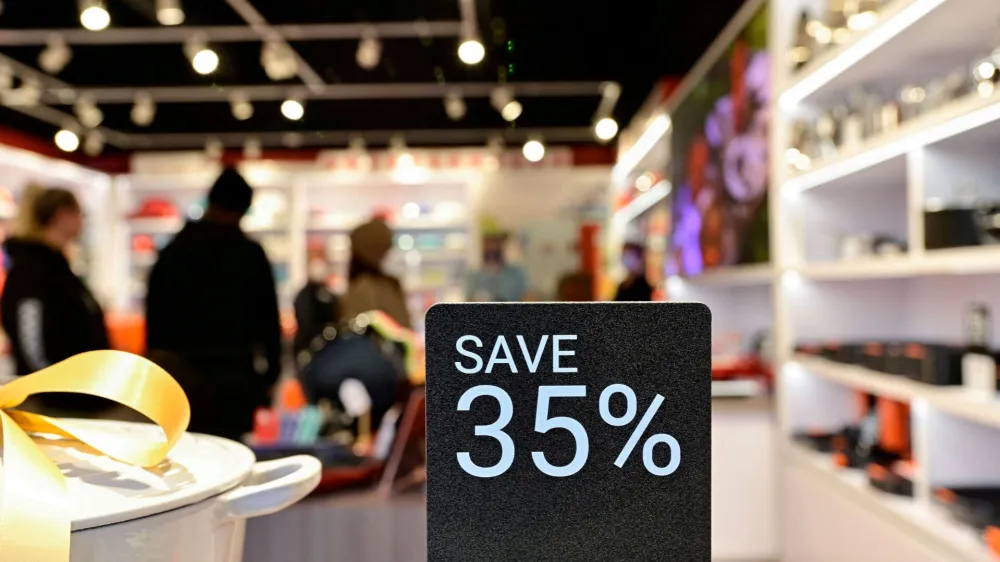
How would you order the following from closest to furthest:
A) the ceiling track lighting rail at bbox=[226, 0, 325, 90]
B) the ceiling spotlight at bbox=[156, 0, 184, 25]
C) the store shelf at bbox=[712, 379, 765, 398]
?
the store shelf at bbox=[712, 379, 765, 398]
the ceiling spotlight at bbox=[156, 0, 184, 25]
the ceiling track lighting rail at bbox=[226, 0, 325, 90]

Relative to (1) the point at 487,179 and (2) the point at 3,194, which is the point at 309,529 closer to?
(2) the point at 3,194

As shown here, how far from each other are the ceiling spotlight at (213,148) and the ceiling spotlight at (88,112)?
1.19 m

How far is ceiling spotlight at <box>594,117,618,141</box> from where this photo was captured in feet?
28.4

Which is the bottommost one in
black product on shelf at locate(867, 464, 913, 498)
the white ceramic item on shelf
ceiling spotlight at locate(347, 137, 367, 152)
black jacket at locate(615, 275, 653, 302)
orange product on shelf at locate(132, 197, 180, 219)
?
black product on shelf at locate(867, 464, 913, 498)

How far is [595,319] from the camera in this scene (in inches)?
25.2

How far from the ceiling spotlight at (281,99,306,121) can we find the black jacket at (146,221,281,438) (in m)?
5.14

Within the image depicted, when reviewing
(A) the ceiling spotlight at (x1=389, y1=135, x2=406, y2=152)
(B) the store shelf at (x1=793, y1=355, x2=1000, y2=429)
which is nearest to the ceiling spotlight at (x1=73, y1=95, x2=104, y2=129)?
(A) the ceiling spotlight at (x1=389, y1=135, x2=406, y2=152)

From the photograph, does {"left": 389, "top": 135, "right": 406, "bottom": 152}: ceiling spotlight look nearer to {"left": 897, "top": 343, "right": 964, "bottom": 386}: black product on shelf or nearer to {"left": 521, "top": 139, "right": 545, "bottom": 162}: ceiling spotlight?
{"left": 521, "top": 139, "right": 545, "bottom": 162}: ceiling spotlight

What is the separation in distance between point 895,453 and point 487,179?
6829mm

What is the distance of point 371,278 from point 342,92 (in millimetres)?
4129

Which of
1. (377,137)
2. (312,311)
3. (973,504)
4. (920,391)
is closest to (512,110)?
(377,137)

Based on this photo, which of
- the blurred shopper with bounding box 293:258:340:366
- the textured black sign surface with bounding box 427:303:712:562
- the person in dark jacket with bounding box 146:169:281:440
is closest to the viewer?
the textured black sign surface with bounding box 427:303:712:562

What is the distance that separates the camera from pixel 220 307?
2.49 m

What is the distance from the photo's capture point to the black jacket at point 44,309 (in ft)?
8.55
